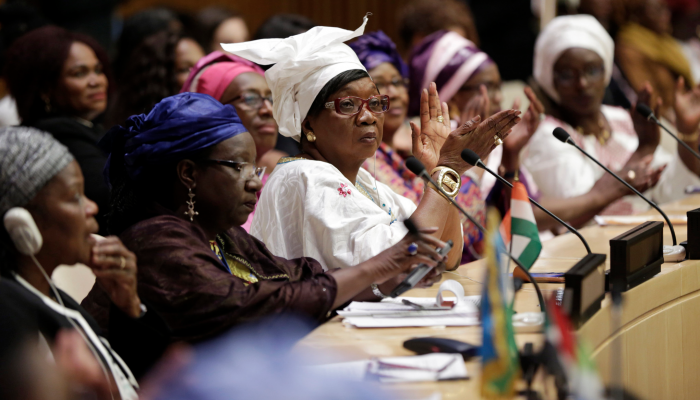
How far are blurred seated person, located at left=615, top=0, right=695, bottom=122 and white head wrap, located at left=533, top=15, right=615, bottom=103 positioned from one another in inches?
83.8

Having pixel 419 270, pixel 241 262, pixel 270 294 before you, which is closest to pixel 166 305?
pixel 270 294

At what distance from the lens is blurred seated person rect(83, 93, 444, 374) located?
7.02 feet

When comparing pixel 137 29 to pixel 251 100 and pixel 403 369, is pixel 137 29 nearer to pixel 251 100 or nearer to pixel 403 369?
pixel 251 100

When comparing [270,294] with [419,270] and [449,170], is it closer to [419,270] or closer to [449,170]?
[419,270]

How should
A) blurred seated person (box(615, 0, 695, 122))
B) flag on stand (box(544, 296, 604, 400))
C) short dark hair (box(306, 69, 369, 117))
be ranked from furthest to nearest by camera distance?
blurred seated person (box(615, 0, 695, 122)) < short dark hair (box(306, 69, 369, 117)) < flag on stand (box(544, 296, 604, 400))

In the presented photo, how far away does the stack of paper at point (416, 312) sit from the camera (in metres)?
2.22

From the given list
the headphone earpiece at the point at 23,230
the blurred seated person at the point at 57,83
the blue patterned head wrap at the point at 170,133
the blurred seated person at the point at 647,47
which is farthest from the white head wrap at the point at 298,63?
the blurred seated person at the point at 647,47

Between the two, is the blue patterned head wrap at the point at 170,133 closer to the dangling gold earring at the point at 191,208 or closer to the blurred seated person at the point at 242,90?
the dangling gold earring at the point at 191,208

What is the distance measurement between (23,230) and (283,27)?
12.7ft

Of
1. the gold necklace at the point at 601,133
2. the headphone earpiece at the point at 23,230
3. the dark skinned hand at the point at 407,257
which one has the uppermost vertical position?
the headphone earpiece at the point at 23,230

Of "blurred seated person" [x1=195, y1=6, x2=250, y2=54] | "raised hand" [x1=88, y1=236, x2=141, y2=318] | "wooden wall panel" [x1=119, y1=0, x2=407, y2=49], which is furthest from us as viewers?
"wooden wall panel" [x1=119, y1=0, x2=407, y2=49]

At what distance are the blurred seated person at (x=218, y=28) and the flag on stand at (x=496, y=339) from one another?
15.5 feet

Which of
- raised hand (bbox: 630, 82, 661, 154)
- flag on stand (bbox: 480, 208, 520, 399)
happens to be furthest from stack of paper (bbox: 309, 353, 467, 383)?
raised hand (bbox: 630, 82, 661, 154)

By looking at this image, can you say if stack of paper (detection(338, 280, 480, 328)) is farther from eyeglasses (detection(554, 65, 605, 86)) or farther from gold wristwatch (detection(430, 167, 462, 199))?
eyeglasses (detection(554, 65, 605, 86))
